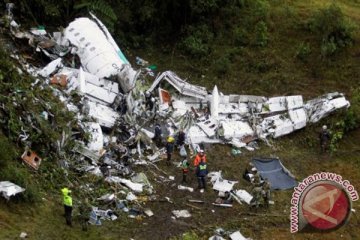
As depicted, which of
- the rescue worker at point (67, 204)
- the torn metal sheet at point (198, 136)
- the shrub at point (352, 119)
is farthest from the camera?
the shrub at point (352, 119)

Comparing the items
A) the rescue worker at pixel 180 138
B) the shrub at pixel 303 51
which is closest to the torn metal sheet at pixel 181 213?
the rescue worker at pixel 180 138

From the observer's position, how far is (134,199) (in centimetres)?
1325

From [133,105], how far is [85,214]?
5379mm

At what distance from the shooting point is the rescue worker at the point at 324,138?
662 inches

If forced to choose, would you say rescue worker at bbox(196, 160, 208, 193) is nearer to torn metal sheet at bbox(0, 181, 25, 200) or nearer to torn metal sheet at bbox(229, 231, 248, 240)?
torn metal sheet at bbox(229, 231, 248, 240)

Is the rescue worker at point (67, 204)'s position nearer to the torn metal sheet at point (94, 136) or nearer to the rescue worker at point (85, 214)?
the rescue worker at point (85, 214)

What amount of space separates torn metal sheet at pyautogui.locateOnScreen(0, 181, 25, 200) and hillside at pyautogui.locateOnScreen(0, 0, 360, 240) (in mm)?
204

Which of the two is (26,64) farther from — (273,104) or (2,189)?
(273,104)

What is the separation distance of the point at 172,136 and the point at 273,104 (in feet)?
13.0

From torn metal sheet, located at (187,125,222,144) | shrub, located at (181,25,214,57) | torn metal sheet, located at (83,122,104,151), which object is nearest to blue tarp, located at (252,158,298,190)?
torn metal sheet, located at (187,125,222,144)

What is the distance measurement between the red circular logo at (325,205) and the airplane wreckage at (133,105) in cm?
409

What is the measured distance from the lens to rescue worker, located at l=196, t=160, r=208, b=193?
14102mm

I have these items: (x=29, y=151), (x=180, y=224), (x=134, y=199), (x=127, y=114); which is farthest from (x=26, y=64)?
(x=180, y=224)

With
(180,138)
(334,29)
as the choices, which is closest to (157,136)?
(180,138)
